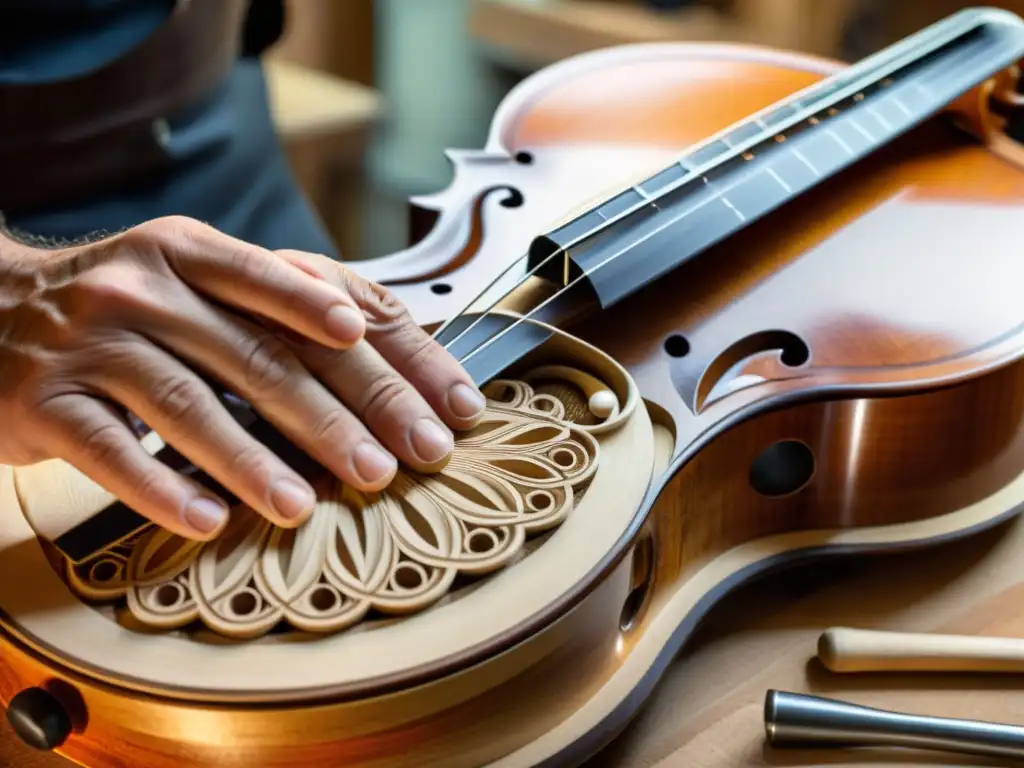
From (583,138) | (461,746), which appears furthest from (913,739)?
(583,138)

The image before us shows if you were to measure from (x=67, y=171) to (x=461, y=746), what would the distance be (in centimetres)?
80

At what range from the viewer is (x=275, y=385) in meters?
0.57

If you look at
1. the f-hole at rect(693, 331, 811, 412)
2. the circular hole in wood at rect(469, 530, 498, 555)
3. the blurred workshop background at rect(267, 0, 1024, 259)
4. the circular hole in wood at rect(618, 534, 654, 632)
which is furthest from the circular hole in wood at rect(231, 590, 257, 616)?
the blurred workshop background at rect(267, 0, 1024, 259)

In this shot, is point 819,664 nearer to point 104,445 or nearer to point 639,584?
point 639,584

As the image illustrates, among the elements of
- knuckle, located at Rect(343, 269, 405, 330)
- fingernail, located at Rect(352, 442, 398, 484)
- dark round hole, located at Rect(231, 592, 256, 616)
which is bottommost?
dark round hole, located at Rect(231, 592, 256, 616)

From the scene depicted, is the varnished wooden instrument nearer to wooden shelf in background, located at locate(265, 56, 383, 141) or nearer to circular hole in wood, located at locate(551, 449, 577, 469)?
circular hole in wood, located at locate(551, 449, 577, 469)

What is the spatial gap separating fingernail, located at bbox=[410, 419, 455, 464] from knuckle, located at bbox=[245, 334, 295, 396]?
0.07 metres

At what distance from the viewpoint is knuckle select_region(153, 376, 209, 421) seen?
551 millimetres

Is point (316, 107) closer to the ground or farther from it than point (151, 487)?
farther from it

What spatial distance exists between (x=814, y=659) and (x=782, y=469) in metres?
0.13

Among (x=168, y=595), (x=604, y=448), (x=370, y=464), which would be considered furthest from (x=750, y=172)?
(x=168, y=595)

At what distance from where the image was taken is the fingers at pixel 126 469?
20.8 inches

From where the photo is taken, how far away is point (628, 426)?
623 millimetres

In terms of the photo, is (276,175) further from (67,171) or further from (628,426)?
(628,426)
